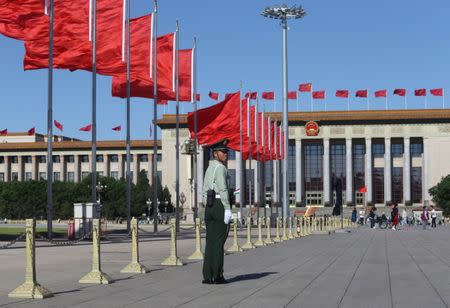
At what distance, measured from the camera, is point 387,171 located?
142000mm

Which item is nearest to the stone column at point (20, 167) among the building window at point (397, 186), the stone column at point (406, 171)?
the building window at point (397, 186)

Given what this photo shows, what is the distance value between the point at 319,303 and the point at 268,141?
52.7m

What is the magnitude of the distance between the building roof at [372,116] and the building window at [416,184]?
412 inches

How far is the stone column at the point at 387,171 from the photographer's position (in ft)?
461

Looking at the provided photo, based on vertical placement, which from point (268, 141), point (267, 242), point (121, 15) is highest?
point (121, 15)

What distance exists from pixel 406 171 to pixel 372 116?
1201 centimetres

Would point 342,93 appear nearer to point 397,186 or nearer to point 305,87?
point 305,87

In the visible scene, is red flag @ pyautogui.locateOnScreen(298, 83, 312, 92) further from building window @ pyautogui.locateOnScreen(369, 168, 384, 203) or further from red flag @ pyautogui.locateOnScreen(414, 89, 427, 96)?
building window @ pyautogui.locateOnScreen(369, 168, 384, 203)

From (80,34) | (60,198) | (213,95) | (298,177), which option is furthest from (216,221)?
(298,177)

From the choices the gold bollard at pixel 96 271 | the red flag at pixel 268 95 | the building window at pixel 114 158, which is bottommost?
the gold bollard at pixel 96 271

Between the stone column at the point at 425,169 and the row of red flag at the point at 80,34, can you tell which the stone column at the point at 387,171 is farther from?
the row of red flag at the point at 80,34

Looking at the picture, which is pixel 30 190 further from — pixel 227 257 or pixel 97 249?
pixel 97 249

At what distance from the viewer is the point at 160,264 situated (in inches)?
755

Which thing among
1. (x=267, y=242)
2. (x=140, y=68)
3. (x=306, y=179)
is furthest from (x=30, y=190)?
(x=267, y=242)
